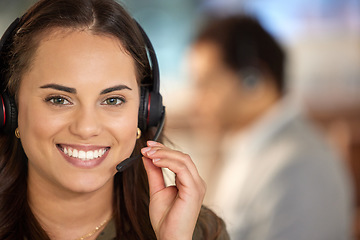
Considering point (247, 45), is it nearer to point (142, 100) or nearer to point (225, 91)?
point (225, 91)

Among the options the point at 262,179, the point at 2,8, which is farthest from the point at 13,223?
the point at 262,179

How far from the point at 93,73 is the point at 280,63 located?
1481mm

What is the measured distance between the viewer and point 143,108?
1.24 meters

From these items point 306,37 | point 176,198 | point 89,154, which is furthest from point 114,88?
point 306,37

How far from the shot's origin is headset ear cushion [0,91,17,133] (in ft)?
3.84

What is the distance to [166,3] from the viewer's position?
4457 millimetres

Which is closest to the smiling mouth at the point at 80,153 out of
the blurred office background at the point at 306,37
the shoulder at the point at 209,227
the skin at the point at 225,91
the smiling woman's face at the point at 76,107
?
the smiling woman's face at the point at 76,107

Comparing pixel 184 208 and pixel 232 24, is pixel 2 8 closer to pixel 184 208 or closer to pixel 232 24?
pixel 184 208

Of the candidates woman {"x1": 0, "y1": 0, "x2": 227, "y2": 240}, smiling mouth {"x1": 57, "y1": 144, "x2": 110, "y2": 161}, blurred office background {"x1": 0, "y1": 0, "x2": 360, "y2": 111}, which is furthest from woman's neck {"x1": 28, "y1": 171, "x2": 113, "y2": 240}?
blurred office background {"x1": 0, "y1": 0, "x2": 360, "y2": 111}

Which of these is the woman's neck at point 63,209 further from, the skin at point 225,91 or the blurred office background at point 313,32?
the blurred office background at point 313,32

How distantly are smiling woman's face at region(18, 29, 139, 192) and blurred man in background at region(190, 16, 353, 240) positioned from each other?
114 centimetres

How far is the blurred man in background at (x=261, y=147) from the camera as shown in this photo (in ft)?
7.23

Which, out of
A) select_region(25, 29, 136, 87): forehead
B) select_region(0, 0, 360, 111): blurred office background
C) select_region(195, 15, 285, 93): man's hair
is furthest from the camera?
select_region(0, 0, 360, 111): blurred office background

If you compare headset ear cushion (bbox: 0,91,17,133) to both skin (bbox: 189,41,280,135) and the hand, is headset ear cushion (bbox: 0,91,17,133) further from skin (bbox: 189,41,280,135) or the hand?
skin (bbox: 189,41,280,135)
